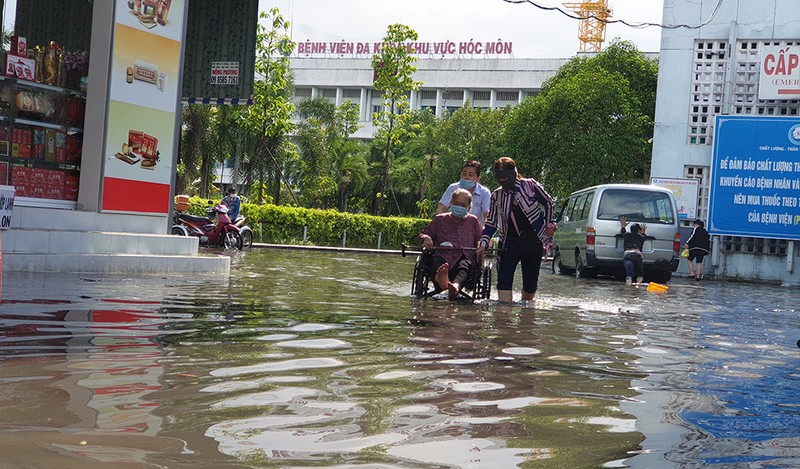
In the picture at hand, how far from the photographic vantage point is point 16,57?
1275cm

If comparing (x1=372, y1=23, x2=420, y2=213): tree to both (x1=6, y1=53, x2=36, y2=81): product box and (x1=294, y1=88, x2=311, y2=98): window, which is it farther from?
(x1=294, y1=88, x2=311, y2=98): window

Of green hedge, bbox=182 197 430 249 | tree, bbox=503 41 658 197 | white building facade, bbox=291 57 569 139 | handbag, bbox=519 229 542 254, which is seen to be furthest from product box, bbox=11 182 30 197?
white building facade, bbox=291 57 569 139

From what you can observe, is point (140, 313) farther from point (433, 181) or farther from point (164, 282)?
point (433, 181)

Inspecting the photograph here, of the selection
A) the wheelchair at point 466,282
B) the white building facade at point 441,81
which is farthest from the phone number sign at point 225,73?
the white building facade at point 441,81

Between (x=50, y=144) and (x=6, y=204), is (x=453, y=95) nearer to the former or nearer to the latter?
(x=50, y=144)

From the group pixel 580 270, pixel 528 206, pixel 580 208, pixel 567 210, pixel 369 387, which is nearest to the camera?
pixel 369 387

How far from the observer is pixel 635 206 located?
64.0ft

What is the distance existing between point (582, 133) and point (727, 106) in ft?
49.0

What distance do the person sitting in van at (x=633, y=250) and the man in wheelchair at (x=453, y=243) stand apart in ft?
27.3

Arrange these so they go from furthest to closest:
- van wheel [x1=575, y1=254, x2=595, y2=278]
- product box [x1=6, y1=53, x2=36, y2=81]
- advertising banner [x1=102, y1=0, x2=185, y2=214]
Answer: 1. van wheel [x1=575, y1=254, x2=595, y2=278]
2. advertising banner [x1=102, y1=0, x2=185, y2=214]
3. product box [x1=6, y1=53, x2=36, y2=81]

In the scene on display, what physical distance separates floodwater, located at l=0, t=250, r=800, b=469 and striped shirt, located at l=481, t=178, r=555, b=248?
1.02 meters

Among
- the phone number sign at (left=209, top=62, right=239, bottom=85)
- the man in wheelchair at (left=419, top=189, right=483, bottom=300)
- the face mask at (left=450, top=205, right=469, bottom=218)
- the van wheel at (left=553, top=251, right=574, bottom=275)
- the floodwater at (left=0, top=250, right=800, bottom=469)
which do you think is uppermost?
the phone number sign at (left=209, top=62, right=239, bottom=85)

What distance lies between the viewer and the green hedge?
112 feet

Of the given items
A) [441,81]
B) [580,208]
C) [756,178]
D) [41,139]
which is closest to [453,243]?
[41,139]
